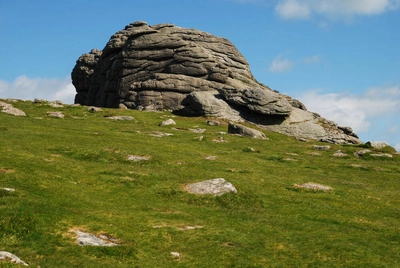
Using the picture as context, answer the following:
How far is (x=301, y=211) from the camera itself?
2866 cm

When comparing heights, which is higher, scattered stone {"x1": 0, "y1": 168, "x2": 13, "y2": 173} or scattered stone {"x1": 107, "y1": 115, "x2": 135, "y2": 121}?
scattered stone {"x1": 107, "y1": 115, "x2": 135, "y2": 121}

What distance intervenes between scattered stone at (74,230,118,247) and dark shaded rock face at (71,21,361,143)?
64454mm

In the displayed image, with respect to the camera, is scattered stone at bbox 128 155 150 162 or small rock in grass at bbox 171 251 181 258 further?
scattered stone at bbox 128 155 150 162

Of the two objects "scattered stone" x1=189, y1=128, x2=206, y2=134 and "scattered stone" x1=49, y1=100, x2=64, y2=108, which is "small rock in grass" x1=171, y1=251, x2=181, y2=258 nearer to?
"scattered stone" x1=189, y1=128, x2=206, y2=134

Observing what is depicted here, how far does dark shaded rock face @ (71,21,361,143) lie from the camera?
8900 centimetres

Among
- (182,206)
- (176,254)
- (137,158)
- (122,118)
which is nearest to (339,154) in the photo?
(137,158)

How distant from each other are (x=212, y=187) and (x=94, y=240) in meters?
12.4

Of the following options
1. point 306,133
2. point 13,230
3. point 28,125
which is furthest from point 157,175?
point 306,133

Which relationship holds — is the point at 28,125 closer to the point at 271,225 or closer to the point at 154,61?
the point at 271,225

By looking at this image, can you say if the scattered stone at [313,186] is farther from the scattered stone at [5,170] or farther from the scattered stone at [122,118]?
the scattered stone at [122,118]

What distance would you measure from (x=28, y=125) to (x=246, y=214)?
36.1m

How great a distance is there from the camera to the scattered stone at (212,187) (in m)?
30.2

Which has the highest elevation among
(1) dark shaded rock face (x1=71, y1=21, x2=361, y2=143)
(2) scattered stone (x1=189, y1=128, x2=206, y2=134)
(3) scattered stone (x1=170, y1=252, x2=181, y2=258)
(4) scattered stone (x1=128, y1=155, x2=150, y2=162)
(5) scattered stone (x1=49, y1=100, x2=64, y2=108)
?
(1) dark shaded rock face (x1=71, y1=21, x2=361, y2=143)

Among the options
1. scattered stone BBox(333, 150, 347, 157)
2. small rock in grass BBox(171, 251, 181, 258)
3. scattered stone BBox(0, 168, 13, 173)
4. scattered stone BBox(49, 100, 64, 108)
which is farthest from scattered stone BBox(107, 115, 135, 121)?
small rock in grass BBox(171, 251, 181, 258)
